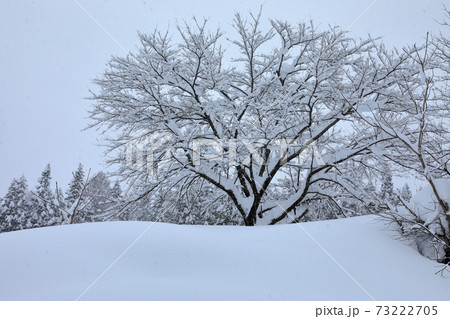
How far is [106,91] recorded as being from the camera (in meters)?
8.97

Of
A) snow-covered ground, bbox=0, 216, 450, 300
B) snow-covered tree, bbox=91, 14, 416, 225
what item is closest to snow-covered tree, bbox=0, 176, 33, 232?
snow-covered tree, bbox=91, 14, 416, 225

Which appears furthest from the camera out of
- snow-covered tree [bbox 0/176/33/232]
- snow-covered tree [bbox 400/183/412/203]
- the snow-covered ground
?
snow-covered tree [bbox 0/176/33/232]

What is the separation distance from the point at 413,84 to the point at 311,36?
330 centimetres

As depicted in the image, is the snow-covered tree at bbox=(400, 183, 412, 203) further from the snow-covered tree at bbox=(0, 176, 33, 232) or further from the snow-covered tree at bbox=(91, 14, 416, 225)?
A: the snow-covered tree at bbox=(0, 176, 33, 232)

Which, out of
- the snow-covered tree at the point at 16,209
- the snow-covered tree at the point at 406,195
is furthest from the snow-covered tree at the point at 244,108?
the snow-covered tree at the point at 16,209

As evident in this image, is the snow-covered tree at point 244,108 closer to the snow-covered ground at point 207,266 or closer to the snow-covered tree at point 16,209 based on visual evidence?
Answer: the snow-covered ground at point 207,266

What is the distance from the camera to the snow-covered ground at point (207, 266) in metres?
2.14

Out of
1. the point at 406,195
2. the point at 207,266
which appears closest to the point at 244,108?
the point at 207,266

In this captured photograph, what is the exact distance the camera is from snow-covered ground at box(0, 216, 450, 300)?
2139mm

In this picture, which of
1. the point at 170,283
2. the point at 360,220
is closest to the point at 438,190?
the point at 360,220

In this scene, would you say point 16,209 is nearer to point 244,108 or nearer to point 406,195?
point 244,108

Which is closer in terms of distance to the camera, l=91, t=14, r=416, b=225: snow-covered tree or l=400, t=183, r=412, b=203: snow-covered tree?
l=400, t=183, r=412, b=203: snow-covered tree

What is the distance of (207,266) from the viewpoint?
2533mm

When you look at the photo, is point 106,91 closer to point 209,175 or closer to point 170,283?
point 209,175
